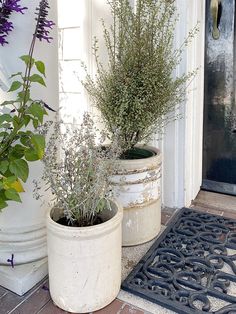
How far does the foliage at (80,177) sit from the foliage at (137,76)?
1.23 feet

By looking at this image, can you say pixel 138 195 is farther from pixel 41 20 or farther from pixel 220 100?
pixel 220 100

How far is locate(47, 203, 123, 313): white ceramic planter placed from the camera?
1.22 metres

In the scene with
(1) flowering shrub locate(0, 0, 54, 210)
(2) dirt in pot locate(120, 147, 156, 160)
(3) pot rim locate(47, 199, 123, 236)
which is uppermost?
(1) flowering shrub locate(0, 0, 54, 210)

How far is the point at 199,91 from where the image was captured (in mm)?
2307

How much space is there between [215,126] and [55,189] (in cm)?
153

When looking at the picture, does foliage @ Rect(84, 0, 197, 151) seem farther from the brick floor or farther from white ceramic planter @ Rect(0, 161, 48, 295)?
the brick floor

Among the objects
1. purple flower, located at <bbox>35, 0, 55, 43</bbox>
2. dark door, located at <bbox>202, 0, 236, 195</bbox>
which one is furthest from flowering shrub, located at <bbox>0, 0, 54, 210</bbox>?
dark door, located at <bbox>202, 0, 236, 195</bbox>

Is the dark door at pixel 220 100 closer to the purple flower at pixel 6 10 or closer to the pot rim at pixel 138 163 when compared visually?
the pot rim at pixel 138 163

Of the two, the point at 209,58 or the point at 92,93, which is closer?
the point at 92,93

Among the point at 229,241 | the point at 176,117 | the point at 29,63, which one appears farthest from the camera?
the point at 176,117

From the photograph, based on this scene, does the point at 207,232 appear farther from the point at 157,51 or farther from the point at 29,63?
the point at 29,63

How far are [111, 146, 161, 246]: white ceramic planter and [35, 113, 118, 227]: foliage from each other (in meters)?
0.36

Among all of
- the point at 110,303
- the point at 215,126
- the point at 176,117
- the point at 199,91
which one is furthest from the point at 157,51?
the point at 110,303

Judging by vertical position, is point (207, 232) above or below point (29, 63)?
below
